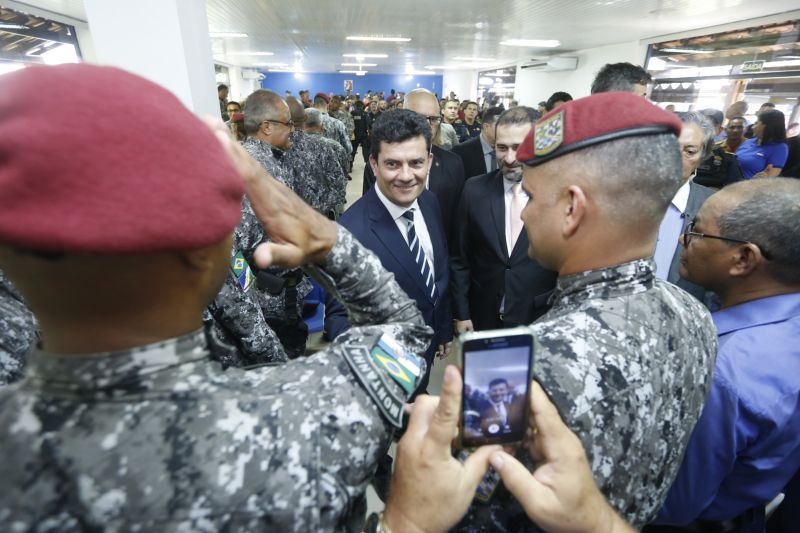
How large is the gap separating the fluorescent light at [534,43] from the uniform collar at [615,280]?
38.0ft

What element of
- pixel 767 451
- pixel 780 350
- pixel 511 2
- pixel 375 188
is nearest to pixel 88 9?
pixel 375 188

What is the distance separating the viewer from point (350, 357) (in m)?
0.62

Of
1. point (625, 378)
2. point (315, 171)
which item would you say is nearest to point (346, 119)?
point (315, 171)

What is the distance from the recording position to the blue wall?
2543 cm

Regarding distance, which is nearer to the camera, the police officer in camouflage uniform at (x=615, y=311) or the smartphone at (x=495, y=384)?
the smartphone at (x=495, y=384)

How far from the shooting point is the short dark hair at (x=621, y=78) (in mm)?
2512

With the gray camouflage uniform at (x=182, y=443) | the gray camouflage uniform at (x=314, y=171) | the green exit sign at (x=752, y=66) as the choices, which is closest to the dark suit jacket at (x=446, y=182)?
the gray camouflage uniform at (x=314, y=171)

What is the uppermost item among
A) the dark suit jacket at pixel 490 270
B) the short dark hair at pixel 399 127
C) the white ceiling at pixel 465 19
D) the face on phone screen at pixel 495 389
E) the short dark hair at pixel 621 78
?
the white ceiling at pixel 465 19

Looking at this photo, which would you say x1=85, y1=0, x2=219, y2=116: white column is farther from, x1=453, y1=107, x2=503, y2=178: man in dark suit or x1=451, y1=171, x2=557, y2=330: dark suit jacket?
x1=453, y1=107, x2=503, y2=178: man in dark suit

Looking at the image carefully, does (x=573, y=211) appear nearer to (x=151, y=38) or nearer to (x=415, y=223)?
(x=415, y=223)

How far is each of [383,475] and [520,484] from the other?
0.42m

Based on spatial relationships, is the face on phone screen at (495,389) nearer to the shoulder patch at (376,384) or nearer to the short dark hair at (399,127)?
the shoulder patch at (376,384)

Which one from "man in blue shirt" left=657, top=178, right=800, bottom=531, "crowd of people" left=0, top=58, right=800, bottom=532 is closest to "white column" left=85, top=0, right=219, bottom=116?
"crowd of people" left=0, top=58, right=800, bottom=532

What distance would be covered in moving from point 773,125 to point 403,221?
4813 millimetres
